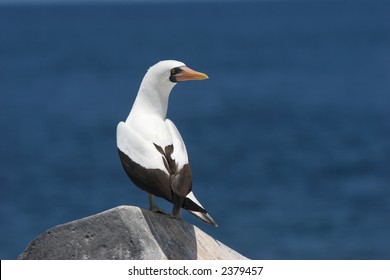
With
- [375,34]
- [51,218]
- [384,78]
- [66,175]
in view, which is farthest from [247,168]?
[375,34]

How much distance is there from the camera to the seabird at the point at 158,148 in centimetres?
1212

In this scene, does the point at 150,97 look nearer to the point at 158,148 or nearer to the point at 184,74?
the point at 184,74

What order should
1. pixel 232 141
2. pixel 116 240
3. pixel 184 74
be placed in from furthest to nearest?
pixel 232 141
pixel 184 74
pixel 116 240

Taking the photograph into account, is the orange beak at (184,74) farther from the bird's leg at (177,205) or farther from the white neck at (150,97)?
the bird's leg at (177,205)

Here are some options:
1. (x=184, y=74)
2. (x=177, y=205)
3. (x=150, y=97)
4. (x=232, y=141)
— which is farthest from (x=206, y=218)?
(x=232, y=141)

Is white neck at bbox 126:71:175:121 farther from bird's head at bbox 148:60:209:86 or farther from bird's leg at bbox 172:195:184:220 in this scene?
bird's leg at bbox 172:195:184:220

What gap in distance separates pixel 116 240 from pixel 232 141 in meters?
55.5

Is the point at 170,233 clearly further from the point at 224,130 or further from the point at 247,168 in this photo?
the point at 224,130

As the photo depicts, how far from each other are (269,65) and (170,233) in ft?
357

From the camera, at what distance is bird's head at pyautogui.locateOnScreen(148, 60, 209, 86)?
12773 mm

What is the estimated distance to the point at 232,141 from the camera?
67.4 metres

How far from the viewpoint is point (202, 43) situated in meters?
156

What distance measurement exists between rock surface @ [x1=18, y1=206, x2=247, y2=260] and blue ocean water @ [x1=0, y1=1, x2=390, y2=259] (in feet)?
74.0

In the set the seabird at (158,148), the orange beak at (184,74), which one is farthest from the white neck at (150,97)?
the orange beak at (184,74)
